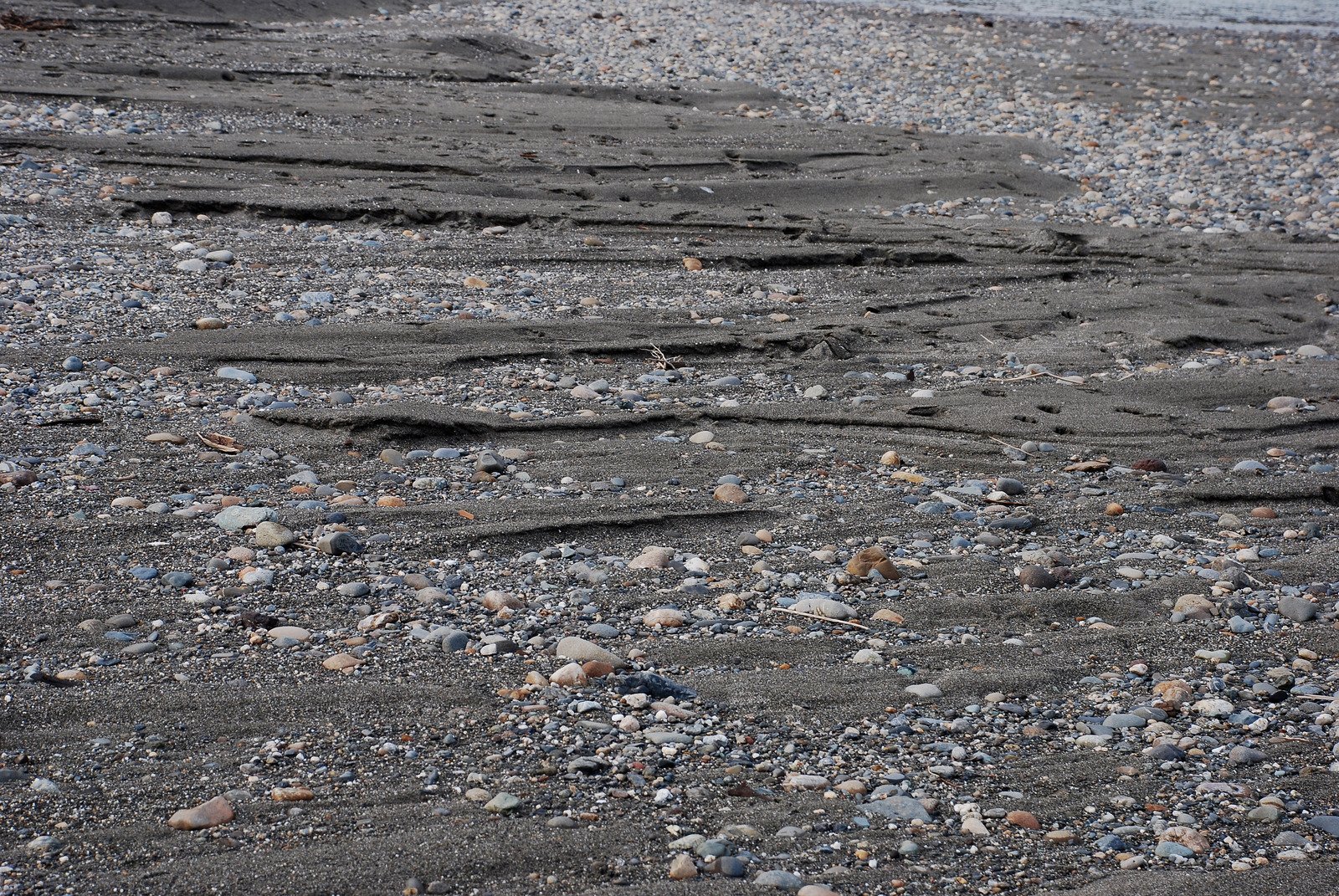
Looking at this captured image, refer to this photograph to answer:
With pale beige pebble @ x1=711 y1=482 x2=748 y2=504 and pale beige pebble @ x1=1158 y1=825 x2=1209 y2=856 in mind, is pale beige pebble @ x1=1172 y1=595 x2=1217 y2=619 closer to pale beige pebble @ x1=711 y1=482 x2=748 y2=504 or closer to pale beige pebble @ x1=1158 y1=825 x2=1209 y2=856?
pale beige pebble @ x1=1158 y1=825 x2=1209 y2=856

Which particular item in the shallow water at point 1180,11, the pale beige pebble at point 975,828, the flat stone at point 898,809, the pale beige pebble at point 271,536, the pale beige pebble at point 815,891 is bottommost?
the pale beige pebble at point 815,891

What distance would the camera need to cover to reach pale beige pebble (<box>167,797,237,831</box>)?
2191 millimetres

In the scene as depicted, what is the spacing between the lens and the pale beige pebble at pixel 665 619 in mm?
3041

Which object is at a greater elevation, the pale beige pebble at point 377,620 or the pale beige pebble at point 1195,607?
the pale beige pebble at point 1195,607

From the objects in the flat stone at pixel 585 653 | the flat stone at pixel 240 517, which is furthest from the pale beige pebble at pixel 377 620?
the flat stone at pixel 240 517

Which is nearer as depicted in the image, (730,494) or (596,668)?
(596,668)

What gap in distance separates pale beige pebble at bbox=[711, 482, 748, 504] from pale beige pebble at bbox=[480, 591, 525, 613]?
3.01 feet

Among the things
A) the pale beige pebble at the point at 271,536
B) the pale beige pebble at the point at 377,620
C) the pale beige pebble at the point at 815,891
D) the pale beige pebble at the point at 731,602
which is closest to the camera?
the pale beige pebble at the point at 815,891

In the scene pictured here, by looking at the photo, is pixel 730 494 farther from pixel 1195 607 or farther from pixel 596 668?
pixel 1195 607

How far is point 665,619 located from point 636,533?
55cm

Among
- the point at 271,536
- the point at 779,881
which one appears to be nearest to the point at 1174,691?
the point at 779,881

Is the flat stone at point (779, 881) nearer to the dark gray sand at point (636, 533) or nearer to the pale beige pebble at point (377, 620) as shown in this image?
the dark gray sand at point (636, 533)

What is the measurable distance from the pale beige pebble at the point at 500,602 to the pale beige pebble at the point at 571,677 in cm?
37

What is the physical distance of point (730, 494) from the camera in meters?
3.79
